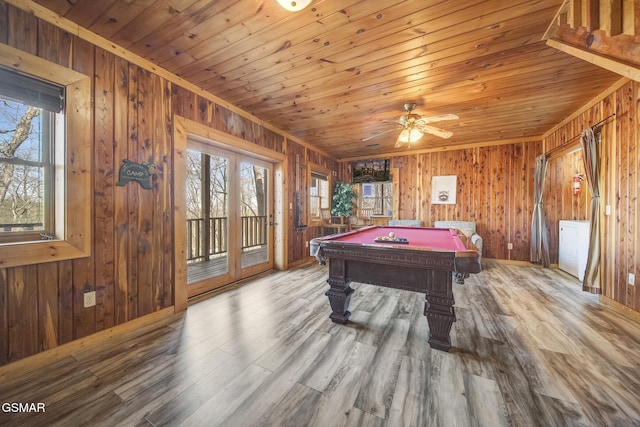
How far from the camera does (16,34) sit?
161 cm

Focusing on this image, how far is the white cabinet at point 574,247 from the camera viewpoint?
3478mm

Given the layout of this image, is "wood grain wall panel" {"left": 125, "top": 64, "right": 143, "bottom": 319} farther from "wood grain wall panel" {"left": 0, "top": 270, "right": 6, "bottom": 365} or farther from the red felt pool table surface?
the red felt pool table surface

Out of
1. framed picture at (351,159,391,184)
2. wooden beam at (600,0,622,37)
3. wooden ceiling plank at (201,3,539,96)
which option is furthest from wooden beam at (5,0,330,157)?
framed picture at (351,159,391,184)

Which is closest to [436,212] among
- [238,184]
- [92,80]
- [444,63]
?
[444,63]

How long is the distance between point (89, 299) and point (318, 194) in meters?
4.57

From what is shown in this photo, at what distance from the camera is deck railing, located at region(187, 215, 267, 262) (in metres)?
4.58

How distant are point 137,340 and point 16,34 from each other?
2521 millimetres

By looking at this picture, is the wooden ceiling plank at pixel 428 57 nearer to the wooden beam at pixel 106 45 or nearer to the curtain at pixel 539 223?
the wooden beam at pixel 106 45

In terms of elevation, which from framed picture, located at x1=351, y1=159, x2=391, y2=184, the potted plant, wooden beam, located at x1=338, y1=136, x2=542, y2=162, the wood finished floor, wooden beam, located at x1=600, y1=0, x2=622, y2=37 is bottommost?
the wood finished floor

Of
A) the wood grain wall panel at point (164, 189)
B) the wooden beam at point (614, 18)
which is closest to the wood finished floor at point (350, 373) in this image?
the wood grain wall panel at point (164, 189)

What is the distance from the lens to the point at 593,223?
3.03 m

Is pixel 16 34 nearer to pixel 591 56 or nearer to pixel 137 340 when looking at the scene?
pixel 137 340

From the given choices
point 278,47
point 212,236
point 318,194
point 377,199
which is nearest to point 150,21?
point 278,47

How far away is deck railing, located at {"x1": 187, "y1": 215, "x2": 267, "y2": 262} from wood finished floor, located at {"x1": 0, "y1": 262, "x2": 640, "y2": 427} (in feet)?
7.57
